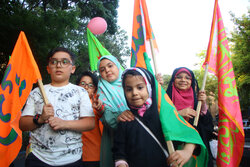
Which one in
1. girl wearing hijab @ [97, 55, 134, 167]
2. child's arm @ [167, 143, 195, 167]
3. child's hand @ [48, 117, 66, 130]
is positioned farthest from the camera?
girl wearing hijab @ [97, 55, 134, 167]

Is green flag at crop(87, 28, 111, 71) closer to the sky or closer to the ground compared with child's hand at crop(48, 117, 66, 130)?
closer to the sky

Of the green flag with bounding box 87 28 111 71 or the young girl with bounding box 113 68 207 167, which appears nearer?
the young girl with bounding box 113 68 207 167

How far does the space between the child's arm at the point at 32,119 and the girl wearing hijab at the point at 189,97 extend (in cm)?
156

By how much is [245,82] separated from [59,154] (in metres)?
12.3

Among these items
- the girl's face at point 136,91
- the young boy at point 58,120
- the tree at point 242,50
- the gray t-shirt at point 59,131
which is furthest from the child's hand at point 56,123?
the tree at point 242,50

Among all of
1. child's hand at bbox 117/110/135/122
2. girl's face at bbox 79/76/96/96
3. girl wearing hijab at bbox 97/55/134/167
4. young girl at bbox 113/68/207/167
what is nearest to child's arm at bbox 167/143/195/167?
young girl at bbox 113/68/207/167

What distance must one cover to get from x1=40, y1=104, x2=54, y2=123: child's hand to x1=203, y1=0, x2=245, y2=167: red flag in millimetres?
1959

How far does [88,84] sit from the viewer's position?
3.15 metres

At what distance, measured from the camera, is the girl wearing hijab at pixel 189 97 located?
251 cm

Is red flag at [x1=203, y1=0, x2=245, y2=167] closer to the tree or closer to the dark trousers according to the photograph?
the dark trousers

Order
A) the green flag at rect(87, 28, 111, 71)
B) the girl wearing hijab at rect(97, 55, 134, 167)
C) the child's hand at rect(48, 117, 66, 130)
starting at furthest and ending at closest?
the green flag at rect(87, 28, 111, 71) < the girl wearing hijab at rect(97, 55, 134, 167) < the child's hand at rect(48, 117, 66, 130)

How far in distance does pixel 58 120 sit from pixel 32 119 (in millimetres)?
252

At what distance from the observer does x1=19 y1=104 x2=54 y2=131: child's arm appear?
1.73 m

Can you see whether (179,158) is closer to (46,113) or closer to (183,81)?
(46,113)
